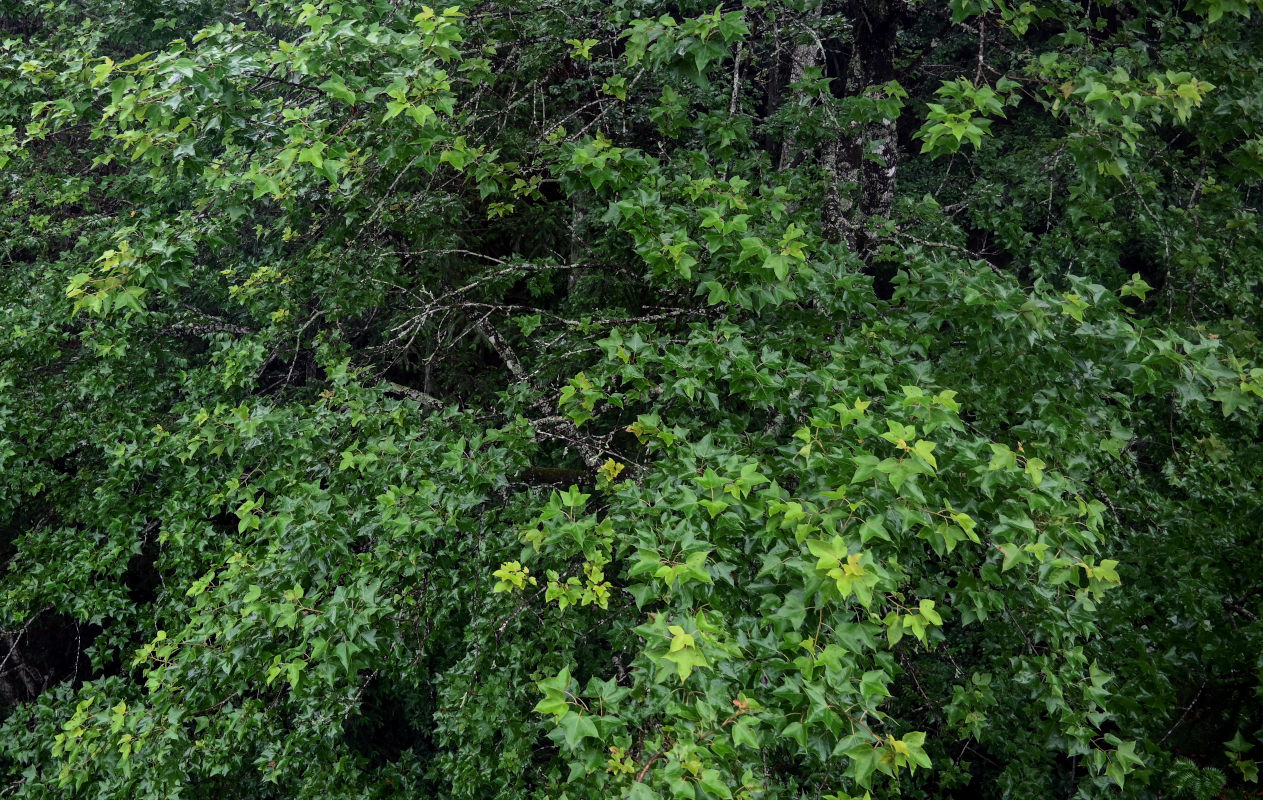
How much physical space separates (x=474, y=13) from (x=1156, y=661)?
15.3ft

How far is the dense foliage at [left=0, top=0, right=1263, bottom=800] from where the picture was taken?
215 cm

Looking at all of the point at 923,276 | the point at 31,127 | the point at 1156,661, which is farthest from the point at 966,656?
the point at 31,127

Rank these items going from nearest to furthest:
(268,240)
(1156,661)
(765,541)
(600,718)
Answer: (600,718) → (765,541) → (1156,661) → (268,240)

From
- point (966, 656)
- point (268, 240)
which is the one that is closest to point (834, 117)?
point (966, 656)

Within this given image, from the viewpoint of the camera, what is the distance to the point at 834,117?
354cm

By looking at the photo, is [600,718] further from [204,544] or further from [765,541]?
[204,544]

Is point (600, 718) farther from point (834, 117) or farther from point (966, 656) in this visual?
point (966, 656)

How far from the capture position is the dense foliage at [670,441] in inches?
84.7

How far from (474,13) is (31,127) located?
7.33 ft

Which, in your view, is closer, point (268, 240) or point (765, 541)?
point (765, 541)

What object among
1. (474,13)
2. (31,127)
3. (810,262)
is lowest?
(810,262)

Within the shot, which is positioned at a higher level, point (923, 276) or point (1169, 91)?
point (1169, 91)

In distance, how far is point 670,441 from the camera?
2.55m

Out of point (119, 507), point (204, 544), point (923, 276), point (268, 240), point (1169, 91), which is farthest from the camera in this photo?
point (268, 240)
